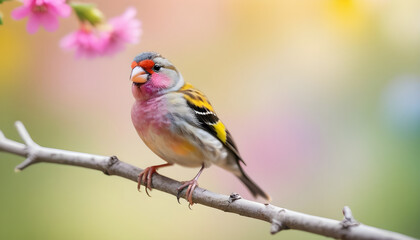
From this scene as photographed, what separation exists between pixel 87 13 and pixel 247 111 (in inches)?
24.7

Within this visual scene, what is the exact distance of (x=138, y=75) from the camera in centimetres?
57

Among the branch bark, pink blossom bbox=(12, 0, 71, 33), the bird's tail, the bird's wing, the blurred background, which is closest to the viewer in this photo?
the branch bark

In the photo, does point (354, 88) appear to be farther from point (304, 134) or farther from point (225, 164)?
point (225, 164)

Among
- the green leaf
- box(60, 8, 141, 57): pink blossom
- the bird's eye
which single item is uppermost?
the green leaf

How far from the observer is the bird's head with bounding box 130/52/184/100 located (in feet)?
1.86

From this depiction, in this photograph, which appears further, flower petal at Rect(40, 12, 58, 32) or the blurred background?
the blurred background

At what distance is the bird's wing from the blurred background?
15.7 inches

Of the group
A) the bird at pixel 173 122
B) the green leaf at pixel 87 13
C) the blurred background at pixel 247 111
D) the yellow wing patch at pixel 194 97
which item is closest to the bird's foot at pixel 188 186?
the bird at pixel 173 122

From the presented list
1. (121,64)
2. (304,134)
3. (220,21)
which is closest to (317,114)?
(304,134)

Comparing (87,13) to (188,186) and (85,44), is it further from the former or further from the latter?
(188,186)

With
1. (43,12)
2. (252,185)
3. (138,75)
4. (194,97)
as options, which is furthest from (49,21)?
(252,185)

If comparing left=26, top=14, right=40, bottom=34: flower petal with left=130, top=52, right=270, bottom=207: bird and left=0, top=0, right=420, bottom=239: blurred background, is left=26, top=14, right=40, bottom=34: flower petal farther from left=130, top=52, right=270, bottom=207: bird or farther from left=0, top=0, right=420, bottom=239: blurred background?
left=0, top=0, right=420, bottom=239: blurred background

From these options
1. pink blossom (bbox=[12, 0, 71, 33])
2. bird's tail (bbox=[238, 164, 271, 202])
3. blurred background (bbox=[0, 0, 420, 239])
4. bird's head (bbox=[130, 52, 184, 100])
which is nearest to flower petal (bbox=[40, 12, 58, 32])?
pink blossom (bbox=[12, 0, 71, 33])

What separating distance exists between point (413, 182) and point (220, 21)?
0.63m
